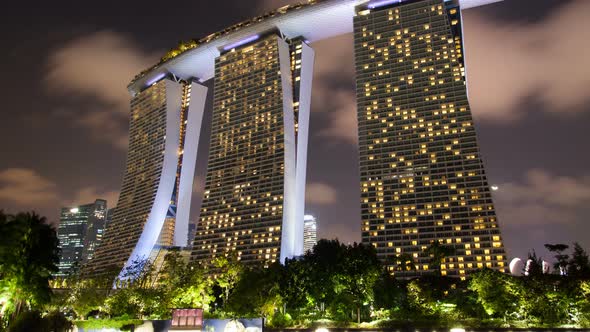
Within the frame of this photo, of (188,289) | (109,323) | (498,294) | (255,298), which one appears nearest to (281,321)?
(255,298)

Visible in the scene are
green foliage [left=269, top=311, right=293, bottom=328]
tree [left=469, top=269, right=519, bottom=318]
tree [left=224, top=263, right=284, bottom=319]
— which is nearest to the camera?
tree [left=469, top=269, right=519, bottom=318]

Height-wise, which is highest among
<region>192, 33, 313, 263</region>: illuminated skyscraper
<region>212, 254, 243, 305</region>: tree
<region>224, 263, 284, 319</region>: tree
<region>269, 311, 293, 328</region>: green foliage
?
<region>192, 33, 313, 263</region>: illuminated skyscraper

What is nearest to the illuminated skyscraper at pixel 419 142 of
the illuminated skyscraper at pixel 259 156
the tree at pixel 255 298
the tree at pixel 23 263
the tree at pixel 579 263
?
the illuminated skyscraper at pixel 259 156

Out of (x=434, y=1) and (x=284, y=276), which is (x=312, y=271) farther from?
(x=434, y=1)

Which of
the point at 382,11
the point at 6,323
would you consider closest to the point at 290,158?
the point at 382,11

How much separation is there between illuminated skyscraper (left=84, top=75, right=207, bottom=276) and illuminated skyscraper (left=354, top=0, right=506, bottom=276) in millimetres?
67751

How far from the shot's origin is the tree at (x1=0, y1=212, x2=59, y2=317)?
1911 inches

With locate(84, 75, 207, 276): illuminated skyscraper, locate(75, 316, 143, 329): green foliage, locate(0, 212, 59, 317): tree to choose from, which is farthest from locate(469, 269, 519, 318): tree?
locate(84, 75, 207, 276): illuminated skyscraper

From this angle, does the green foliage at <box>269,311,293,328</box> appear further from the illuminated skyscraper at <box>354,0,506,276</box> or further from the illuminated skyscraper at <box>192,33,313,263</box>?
the illuminated skyscraper at <box>192,33,313,263</box>

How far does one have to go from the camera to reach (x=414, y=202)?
138 meters

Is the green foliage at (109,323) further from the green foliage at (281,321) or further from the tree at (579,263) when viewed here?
the tree at (579,263)

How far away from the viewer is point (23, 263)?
163 feet

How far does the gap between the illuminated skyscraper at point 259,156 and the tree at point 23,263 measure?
8661 centimetres

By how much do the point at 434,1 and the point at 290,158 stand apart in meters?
61.7
